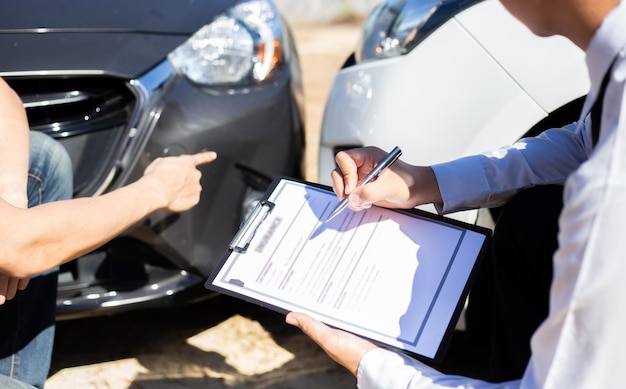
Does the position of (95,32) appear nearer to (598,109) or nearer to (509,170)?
(509,170)

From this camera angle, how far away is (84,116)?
2.46 meters

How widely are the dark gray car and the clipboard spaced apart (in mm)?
648

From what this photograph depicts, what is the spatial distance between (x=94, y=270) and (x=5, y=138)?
565 mm

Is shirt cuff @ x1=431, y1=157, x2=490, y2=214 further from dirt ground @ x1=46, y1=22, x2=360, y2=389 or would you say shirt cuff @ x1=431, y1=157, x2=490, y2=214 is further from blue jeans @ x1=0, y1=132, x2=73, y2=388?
blue jeans @ x1=0, y1=132, x2=73, y2=388

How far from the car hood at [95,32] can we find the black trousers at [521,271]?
3.78 ft

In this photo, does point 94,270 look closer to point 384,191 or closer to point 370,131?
point 370,131

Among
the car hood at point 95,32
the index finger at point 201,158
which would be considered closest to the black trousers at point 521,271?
the index finger at point 201,158

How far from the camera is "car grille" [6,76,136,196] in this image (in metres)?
2.39

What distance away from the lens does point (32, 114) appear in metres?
2.42

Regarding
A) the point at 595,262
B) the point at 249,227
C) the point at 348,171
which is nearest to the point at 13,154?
the point at 249,227

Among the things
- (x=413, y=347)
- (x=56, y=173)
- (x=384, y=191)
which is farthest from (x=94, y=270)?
(x=413, y=347)

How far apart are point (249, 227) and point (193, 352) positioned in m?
1.01

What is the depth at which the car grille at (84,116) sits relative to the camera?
2.39 m

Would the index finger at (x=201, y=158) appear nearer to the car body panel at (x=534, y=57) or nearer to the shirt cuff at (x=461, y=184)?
the shirt cuff at (x=461, y=184)
